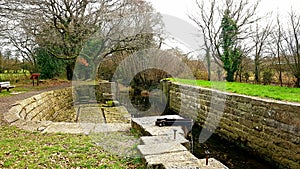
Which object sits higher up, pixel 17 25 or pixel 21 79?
pixel 17 25

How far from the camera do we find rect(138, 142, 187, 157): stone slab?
3.19m

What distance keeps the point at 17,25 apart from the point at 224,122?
8.50 metres

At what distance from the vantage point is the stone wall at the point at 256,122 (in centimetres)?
438

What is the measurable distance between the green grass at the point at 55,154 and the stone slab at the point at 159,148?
0.18 metres

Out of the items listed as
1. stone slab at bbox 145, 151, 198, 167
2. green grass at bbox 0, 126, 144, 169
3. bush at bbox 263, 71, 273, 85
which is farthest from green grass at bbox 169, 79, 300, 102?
bush at bbox 263, 71, 273, 85

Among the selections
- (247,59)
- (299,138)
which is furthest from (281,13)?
(299,138)

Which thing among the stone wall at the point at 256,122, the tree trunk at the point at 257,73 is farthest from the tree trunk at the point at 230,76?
the stone wall at the point at 256,122

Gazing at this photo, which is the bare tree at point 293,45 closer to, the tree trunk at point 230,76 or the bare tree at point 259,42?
the bare tree at point 259,42

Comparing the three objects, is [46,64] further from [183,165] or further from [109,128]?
[183,165]

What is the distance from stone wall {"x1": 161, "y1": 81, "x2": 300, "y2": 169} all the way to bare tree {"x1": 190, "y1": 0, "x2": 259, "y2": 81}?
7.33 m

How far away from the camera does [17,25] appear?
9.82 metres

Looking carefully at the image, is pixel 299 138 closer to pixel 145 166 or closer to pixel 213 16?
pixel 145 166

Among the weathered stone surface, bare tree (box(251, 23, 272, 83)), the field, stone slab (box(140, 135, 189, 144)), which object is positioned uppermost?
bare tree (box(251, 23, 272, 83))

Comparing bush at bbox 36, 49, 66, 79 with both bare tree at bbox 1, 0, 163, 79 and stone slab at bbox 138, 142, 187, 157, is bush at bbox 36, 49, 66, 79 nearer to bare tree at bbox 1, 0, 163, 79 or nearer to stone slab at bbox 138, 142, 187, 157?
bare tree at bbox 1, 0, 163, 79
